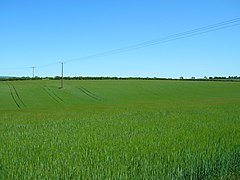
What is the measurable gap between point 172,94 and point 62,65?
21993mm

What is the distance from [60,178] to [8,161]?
2341 mm

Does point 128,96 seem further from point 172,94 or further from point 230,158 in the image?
point 230,158

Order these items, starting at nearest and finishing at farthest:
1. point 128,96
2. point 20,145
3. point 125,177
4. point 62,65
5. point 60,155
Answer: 1. point 125,177
2. point 60,155
3. point 20,145
4. point 128,96
5. point 62,65

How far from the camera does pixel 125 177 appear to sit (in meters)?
7.54

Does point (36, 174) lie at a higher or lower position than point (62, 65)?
lower

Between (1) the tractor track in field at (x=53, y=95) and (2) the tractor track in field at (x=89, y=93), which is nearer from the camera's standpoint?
(1) the tractor track in field at (x=53, y=95)

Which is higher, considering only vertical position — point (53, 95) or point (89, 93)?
point (89, 93)

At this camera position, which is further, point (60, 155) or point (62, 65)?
point (62, 65)

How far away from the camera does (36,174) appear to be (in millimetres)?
7664

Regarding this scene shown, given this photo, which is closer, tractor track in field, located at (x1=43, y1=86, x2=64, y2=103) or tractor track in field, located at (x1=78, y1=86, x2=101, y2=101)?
tractor track in field, located at (x1=43, y1=86, x2=64, y2=103)

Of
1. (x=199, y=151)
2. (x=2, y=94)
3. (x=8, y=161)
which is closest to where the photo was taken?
(x=8, y=161)

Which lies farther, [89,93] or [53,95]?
[89,93]

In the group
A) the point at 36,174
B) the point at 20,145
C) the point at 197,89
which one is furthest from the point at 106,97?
the point at 36,174

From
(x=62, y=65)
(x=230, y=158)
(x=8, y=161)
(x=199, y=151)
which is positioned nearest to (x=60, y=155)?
(x=8, y=161)
